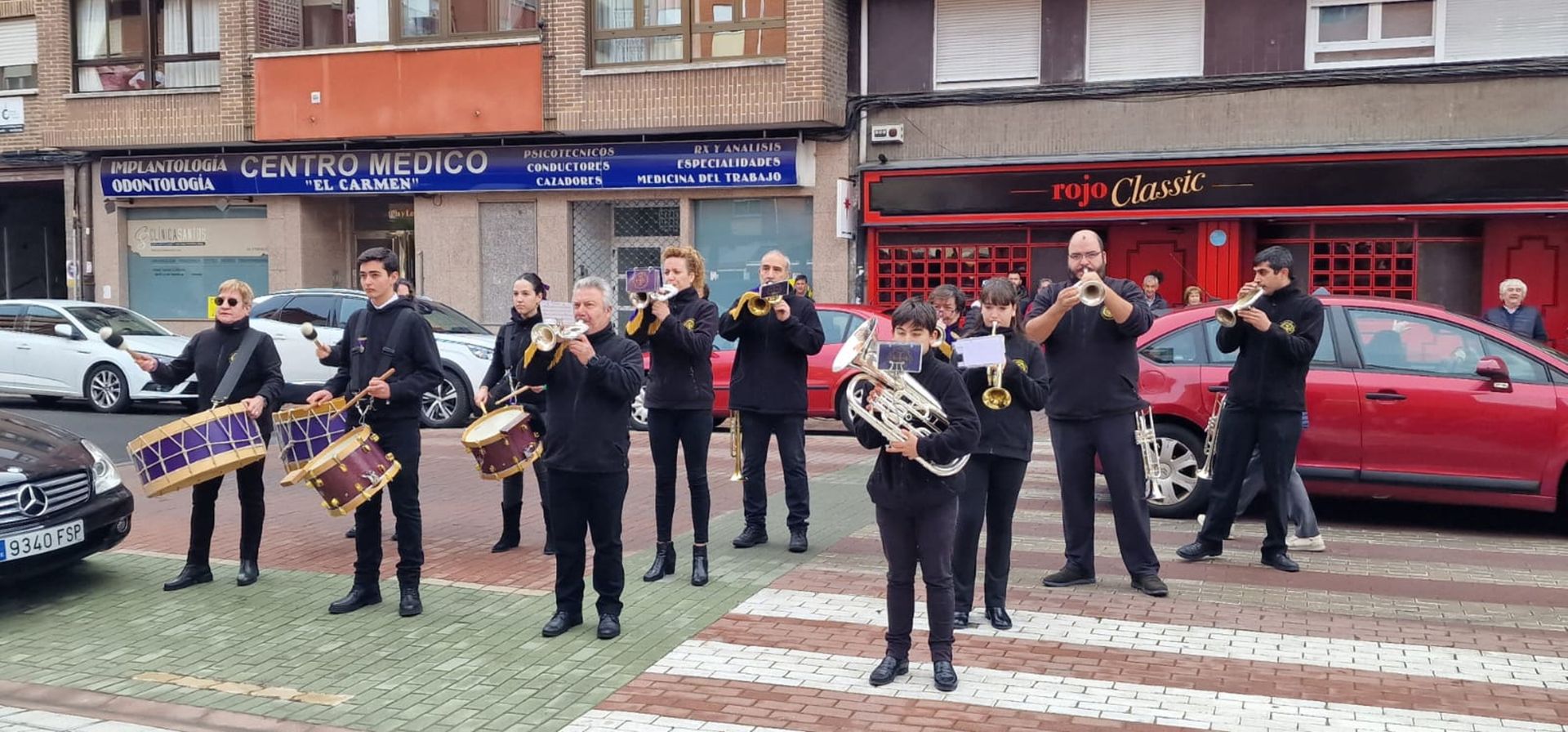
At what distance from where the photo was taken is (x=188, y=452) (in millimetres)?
7184

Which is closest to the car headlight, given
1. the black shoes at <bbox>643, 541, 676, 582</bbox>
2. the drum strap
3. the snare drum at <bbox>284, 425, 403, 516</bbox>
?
the drum strap

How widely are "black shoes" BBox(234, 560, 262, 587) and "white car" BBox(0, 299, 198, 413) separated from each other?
32.2ft

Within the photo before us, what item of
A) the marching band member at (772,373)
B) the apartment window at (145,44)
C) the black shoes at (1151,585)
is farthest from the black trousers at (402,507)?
the apartment window at (145,44)

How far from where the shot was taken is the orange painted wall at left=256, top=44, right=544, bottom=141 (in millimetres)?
20719

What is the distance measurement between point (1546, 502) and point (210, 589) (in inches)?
324

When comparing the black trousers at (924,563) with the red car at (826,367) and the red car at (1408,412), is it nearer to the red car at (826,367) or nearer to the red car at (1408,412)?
Answer: the red car at (1408,412)

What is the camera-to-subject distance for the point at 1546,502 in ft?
29.5

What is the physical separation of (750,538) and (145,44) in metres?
19.1

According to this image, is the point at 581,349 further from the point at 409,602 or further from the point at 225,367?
the point at 225,367

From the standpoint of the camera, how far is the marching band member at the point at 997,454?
6.52 m

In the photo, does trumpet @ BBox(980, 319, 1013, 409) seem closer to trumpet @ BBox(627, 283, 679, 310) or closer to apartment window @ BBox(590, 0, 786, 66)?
trumpet @ BBox(627, 283, 679, 310)

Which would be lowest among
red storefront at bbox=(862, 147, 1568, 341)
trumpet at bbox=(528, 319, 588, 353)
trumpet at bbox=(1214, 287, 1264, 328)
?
trumpet at bbox=(528, 319, 588, 353)

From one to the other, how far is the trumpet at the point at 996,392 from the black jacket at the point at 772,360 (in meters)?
1.88

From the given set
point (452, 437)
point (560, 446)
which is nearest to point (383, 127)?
point (452, 437)
